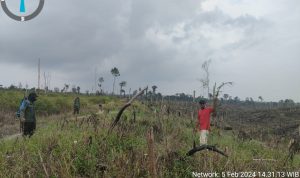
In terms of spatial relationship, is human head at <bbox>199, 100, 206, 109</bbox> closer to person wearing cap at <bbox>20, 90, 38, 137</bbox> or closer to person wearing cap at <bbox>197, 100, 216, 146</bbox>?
person wearing cap at <bbox>197, 100, 216, 146</bbox>

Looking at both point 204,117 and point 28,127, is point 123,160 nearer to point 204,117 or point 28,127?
point 204,117

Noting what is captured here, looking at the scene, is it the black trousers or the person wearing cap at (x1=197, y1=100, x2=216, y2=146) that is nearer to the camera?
the person wearing cap at (x1=197, y1=100, x2=216, y2=146)

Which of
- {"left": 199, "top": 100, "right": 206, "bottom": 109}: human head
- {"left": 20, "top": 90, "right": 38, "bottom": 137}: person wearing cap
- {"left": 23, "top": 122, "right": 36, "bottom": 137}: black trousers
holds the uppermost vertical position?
{"left": 199, "top": 100, "right": 206, "bottom": 109}: human head

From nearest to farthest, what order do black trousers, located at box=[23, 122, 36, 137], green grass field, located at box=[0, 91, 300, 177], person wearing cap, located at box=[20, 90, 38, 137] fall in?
green grass field, located at box=[0, 91, 300, 177] < person wearing cap, located at box=[20, 90, 38, 137] < black trousers, located at box=[23, 122, 36, 137]

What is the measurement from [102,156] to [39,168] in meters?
0.89

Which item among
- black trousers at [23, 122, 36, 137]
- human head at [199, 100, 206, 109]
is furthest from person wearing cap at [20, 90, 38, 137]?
human head at [199, 100, 206, 109]

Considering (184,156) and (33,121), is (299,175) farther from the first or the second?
(33,121)

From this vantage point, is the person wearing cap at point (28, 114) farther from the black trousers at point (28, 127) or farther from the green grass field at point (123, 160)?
the green grass field at point (123, 160)

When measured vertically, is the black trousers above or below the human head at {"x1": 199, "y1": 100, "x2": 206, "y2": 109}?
below

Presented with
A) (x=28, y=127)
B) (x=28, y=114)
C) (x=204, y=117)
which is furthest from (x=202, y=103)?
(x=28, y=127)

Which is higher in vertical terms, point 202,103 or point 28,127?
point 202,103

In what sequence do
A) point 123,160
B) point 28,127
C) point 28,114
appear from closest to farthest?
point 123,160, point 28,114, point 28,127

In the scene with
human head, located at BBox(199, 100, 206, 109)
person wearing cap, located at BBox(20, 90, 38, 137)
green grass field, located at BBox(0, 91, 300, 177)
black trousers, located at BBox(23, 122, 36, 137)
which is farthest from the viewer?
black trousers, located at BBox(23, 122, 36, 137)

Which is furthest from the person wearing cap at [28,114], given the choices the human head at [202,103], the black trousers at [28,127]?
the human head at [202,103]
